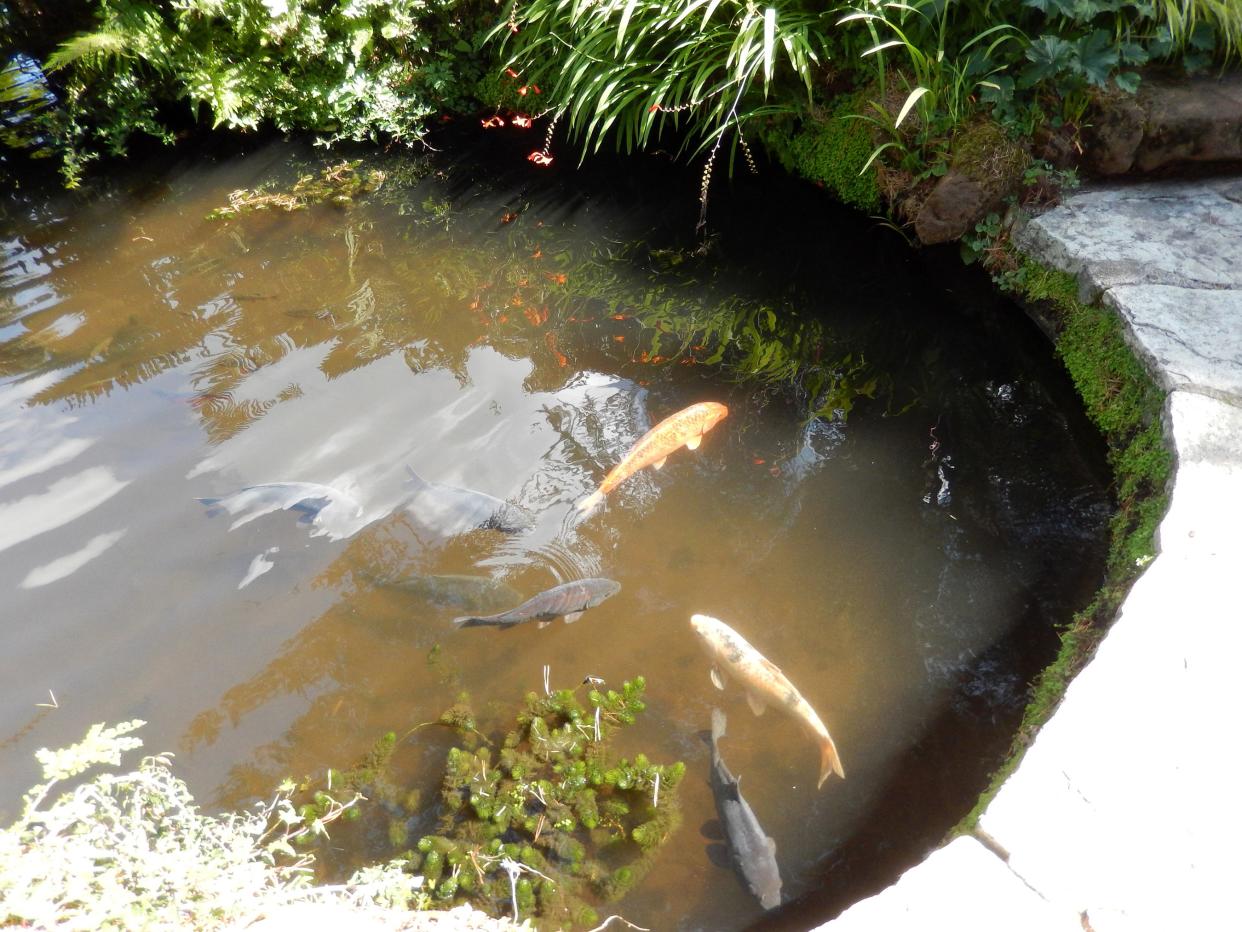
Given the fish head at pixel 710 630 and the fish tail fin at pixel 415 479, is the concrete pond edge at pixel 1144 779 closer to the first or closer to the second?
the fish head at pixel 710 630

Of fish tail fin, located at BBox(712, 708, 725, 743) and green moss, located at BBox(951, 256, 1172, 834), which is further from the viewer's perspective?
fish tail fin, located at BBox(712, 708, 725, 743)

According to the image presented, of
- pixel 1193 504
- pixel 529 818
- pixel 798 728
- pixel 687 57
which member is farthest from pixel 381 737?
pixel 687 57

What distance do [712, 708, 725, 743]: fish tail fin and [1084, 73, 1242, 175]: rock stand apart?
4.29 meters

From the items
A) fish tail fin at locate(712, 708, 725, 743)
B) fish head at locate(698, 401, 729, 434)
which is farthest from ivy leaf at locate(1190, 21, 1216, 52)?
fish tail fin at locate(712, 708, 725, 743)

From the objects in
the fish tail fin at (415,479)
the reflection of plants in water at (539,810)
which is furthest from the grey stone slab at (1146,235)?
the fish tail fin at (415,479)

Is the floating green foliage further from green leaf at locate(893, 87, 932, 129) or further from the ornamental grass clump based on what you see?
the ornamental grass clump

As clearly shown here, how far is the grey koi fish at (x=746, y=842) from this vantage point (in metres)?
2.65

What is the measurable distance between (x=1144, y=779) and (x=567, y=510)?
2.51m

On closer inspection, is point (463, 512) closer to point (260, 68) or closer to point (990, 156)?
point (990, 156)

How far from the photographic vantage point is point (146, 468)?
427cm

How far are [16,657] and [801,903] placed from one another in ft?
10.9

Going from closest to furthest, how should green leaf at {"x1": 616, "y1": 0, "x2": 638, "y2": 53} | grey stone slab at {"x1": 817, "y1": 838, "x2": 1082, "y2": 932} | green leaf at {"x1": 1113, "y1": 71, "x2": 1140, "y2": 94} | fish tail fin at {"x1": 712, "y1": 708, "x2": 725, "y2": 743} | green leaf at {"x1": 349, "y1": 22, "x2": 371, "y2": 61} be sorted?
grey stone slab at {"x1": 817, "y1": 838, "x2": 1082, "y2": 932} < fish tail fin at {"x1": 712, "y1": 708, "x2": 725, "y2": 743} < green leaf at {"x1": 1113, "y1": 71, "x2": 1140, "y2": 94} < green leaf at {"x1": 616, "y1": 0, "x2": 638, "y2": 53} < green leaf at {"x1": 349, "y1": 22, "x2": 371, "y2": 61}

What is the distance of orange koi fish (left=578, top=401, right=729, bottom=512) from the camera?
157 inches

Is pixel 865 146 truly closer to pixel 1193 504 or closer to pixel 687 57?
pixel 687 57
